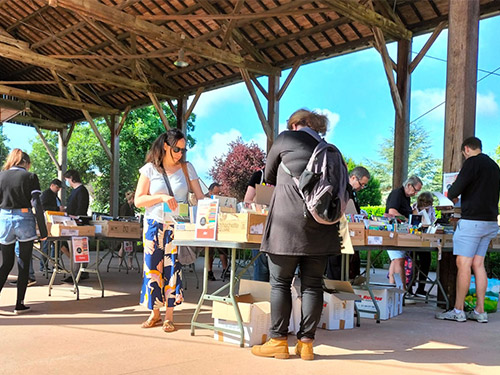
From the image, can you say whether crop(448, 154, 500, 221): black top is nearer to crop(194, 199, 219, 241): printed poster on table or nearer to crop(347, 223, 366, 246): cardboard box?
crop(347, 223, 366, 246): cardboard box

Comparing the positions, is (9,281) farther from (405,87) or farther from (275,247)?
(405,87)

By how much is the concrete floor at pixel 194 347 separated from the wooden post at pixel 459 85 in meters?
1.51

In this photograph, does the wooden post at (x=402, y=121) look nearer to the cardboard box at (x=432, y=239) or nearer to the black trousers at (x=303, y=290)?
the cardboard box at (x=432, y=239)

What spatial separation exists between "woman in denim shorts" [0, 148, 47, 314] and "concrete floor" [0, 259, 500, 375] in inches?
14.6

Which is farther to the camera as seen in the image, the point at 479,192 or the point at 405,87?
the point at 405,87

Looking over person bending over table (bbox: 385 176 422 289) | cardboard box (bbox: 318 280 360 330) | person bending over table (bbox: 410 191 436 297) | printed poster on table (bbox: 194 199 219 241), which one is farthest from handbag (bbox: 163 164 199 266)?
person bending over table (bbox: 410 191 436 297)

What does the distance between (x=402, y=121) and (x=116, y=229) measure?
514cm

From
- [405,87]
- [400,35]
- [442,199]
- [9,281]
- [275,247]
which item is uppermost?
[400,35]

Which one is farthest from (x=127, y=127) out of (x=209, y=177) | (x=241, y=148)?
(x=241, y=148)

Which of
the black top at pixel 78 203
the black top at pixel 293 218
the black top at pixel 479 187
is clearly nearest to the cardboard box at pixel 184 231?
the black top at pixel 293 218

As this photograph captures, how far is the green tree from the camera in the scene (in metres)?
43.8

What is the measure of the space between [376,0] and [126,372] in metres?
7.73

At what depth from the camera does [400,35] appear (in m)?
8.80

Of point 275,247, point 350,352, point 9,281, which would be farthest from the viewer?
point 9,281
